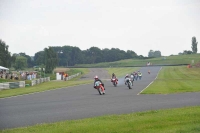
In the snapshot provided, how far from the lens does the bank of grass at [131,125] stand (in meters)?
10.4

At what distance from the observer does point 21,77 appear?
52.2 metres

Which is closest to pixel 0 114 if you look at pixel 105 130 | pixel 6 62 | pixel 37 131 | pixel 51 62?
pixel 37 131

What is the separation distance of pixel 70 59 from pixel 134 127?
116853 millimetres

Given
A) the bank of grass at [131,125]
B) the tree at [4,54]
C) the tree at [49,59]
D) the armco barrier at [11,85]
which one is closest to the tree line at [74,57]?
the tree at [4,54]

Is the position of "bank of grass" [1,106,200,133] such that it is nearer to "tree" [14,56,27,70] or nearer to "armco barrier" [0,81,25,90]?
"armco barrier" [0,81,25,90]

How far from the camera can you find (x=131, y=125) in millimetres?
11164

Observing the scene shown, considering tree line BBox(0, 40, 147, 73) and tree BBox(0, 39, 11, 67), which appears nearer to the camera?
tree BBox(0, 39, 11, 67)

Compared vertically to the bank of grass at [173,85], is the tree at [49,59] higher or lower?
higher

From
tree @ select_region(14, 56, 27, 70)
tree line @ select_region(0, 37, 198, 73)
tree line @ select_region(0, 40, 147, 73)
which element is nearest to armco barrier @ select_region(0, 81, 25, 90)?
tree line @ select_region(0, 37, 198, 73)

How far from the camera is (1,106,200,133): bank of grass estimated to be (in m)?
10.4

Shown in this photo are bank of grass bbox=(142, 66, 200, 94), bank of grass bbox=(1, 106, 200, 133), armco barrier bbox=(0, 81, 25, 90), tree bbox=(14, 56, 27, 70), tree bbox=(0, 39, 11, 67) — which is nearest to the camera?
bank of grass bbox=(1, 106, 200, 133)

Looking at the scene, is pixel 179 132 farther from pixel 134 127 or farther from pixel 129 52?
pixel 129 52

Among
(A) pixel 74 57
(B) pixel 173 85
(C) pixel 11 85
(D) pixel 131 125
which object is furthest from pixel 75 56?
(D) pixel 131 125

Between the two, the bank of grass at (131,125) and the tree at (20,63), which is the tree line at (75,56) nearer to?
the tree at (20,63)
